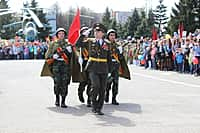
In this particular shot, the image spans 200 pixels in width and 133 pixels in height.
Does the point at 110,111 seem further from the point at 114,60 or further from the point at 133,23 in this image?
the point at 133,23

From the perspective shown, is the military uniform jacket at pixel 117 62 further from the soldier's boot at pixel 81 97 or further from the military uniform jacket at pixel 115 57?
the soldier's boot at pixel 81 97

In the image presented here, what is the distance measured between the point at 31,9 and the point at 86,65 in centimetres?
7320

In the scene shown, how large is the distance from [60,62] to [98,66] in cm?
151

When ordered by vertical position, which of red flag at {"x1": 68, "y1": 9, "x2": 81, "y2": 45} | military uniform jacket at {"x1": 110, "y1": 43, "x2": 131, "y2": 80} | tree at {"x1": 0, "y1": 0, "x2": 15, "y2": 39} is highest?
red flag at {"x1": 68, "y1": 9, "x2": 81, "y2": 45}

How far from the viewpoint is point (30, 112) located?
11234mm

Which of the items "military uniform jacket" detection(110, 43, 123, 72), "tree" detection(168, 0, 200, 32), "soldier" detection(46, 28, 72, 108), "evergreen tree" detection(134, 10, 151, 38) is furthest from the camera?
"evergreen tree" detection(134, 10, 151, 38)

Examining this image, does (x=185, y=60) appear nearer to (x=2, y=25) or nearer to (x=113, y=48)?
(x=113, y=48)

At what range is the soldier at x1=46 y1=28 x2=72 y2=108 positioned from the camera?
39.1 feet

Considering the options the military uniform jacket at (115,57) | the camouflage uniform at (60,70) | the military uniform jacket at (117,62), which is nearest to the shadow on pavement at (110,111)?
the camouflage uniform at (60,70)

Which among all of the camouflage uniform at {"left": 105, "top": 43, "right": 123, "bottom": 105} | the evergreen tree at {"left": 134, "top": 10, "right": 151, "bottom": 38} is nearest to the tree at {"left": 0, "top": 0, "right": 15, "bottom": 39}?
the evergreen tree at {"left": 134, "top": 10, "right": 151, "bottom": 38}

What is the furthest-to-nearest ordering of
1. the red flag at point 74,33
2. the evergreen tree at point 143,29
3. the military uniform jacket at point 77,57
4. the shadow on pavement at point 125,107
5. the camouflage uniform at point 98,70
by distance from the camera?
the evergreen tree at point 143,29 → the red flag at point 74,33 → the military uniform jacket at point 77,57 → the shadow on pavement at point 125,107 → the camouflage uniform at point 98,70

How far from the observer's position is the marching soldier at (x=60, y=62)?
11.9 meters

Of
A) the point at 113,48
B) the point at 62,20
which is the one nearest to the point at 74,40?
the point at 113,48

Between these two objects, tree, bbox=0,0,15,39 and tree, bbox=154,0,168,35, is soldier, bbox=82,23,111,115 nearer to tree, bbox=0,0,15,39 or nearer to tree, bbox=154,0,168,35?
tree, bbox=154,0,168,35
